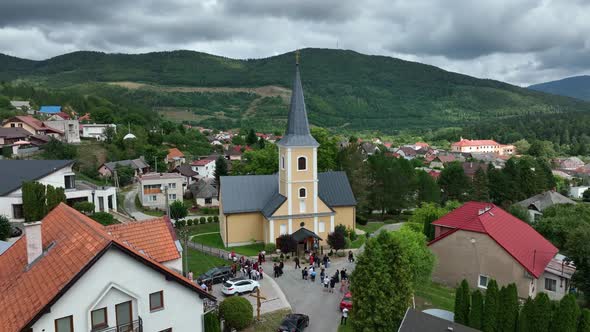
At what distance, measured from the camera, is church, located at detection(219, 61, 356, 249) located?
39.2 meters

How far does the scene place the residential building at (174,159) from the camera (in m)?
81.2

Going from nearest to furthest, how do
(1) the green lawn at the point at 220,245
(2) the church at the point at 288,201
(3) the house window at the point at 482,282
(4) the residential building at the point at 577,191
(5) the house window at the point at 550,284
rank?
(5) the house window at the point at 550,284
(3) the house window at the point at 482,282
(1) the green lawn at the point at 220,245
(2) the church at the point at 288,201
(4) the residential building at the point at 577,191

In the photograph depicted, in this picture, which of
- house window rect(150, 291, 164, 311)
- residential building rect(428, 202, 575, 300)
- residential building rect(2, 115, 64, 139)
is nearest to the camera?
house window rect(150, 291, 164, 311)

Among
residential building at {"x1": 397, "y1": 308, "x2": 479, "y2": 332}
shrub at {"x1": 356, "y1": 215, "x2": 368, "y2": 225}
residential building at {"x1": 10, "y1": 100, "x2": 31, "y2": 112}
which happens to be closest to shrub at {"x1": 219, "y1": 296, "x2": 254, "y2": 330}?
residential building at {"x1": 397, "y1": 308, "x2": 479, "y2": 332}

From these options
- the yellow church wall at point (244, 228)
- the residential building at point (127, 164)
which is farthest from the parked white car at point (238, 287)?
the residential building at point (127, 164)

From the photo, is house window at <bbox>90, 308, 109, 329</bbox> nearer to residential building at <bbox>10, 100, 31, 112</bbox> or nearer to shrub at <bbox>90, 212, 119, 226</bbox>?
shrub at <bbox>90, 212, 119, 226</bbox>

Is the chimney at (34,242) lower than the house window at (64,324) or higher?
higher

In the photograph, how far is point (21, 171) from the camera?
4012 cm

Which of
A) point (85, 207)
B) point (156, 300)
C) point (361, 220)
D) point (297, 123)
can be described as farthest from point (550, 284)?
point (85, 207)

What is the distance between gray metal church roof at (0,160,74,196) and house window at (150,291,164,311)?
1138 inches

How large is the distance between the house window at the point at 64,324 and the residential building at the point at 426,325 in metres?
12.5

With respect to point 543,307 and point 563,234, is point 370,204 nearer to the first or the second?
point 563,234

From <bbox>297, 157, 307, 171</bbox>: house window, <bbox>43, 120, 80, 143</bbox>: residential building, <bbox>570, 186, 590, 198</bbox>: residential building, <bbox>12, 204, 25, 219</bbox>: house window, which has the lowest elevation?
<bbox>570, 186, 590, 198</bbox>: residential building

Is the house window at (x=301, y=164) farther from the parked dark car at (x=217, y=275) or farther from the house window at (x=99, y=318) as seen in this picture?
the house window at (x=99, y=318)
